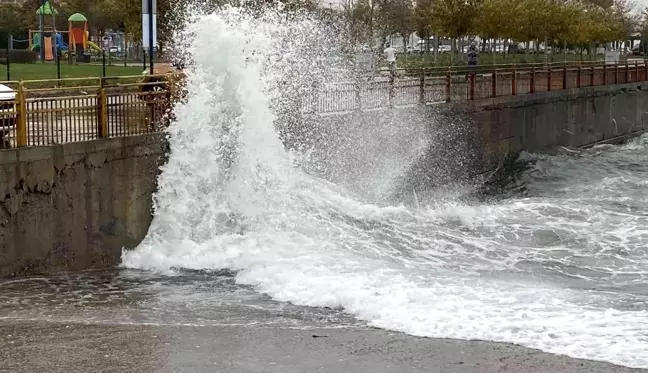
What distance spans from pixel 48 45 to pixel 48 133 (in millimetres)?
32623

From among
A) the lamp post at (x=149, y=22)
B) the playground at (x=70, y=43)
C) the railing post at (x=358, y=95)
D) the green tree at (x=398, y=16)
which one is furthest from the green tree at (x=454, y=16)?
the lamp post at (x=149, y=22)

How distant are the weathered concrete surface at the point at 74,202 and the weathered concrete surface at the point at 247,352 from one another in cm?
263

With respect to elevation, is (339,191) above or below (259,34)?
below

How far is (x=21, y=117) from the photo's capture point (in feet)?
42.4

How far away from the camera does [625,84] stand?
39062mm

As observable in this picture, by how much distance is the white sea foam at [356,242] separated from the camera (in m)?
11.1

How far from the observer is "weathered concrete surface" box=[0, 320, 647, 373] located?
30.2ft

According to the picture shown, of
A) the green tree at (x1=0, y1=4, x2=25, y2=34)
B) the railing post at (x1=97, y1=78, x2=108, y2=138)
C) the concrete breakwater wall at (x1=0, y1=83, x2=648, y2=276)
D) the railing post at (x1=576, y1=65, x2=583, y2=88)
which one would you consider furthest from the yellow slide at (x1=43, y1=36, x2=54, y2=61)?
the railing post at (x1=97, y1=78, x2=108, y2=138)

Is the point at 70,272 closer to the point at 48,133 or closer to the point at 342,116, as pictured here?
the point at 48,133

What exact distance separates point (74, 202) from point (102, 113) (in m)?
1.42

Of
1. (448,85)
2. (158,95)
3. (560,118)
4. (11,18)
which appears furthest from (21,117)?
(11,18)

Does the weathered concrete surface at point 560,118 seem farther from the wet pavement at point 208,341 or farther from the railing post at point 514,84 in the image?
the wet pavement at point 208,341

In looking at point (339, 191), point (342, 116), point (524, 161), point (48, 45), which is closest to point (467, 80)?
point (524, 161)

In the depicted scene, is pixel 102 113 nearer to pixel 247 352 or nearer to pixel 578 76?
pixel 247 352
